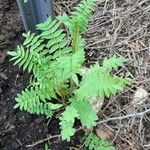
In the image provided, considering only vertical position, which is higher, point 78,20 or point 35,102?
point 78,20

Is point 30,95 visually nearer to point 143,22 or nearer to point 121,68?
point 121,68

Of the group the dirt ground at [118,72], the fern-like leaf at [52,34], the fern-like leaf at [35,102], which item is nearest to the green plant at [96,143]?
the dirt ground at [118,72]

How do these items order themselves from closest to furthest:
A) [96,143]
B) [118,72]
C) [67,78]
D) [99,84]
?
[99,84] → [67,78] → [96,143] → [118,72]

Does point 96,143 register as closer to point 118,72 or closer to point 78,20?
point 118,72

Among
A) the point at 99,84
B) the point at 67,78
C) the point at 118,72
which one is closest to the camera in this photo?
the point at 99,84

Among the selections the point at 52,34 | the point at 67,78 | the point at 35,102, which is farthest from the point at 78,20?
the point at 35,102
